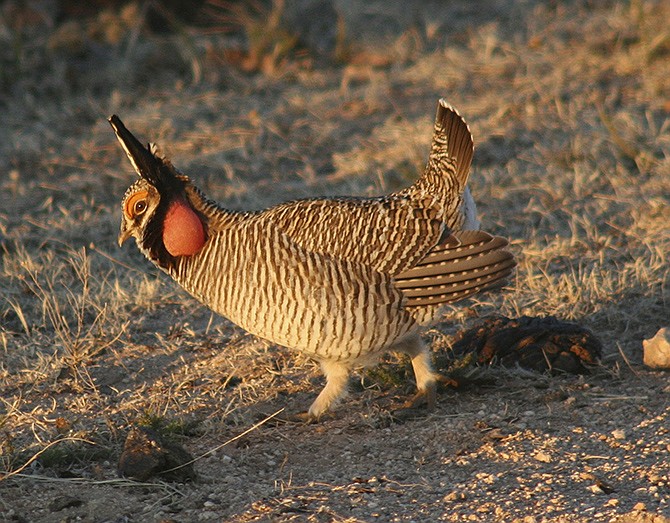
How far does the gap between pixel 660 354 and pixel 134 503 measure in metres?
2.24

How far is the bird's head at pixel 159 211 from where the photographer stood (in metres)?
4.36

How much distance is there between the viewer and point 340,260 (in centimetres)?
409

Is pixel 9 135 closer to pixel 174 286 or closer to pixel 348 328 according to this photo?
pixel 174 286

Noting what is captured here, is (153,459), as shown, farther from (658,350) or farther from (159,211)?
(658,350)

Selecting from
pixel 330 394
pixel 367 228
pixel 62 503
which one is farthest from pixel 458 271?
pixel 62 503

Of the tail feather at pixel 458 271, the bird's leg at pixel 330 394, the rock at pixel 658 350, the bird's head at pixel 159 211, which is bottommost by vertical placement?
the rock at pixel 658 350

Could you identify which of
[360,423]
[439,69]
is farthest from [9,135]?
[360,423]

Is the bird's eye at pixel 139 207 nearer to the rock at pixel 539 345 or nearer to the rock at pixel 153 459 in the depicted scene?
the rock at pixel 153 459

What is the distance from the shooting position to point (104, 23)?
9.23 m

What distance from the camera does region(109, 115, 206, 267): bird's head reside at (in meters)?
4.36

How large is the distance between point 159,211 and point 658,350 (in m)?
2.13

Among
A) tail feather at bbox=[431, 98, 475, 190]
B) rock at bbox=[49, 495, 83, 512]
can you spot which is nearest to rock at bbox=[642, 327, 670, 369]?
tail feather at bbox=[431, 98, 475, 190]

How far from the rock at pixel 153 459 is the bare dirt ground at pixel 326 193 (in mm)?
46

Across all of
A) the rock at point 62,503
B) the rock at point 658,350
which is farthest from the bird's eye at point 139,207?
the rock at point 658,350
